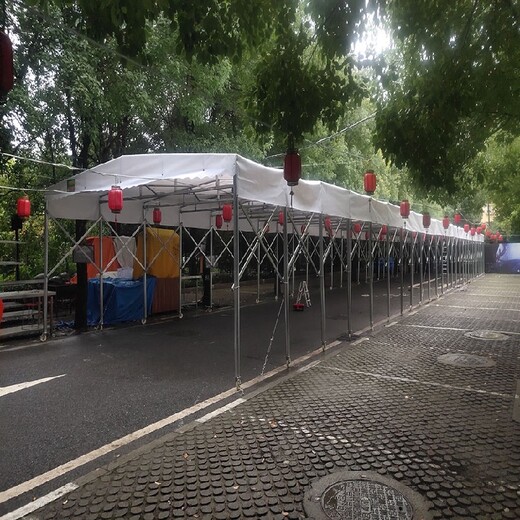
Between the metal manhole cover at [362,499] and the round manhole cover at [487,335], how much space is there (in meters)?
6.91

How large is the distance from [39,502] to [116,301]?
7851 mm

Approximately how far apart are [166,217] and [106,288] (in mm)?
2616

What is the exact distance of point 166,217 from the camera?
12.1 meters

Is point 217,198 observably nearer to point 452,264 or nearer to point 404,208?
point 404,208

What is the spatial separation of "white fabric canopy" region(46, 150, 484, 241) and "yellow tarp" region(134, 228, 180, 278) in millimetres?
514

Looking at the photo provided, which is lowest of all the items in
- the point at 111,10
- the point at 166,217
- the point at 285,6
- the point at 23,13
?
the point at 166,217

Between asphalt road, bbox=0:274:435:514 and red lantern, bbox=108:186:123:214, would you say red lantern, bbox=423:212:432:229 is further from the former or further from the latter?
red lantern, bbox=108:186:123:214

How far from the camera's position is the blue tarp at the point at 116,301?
10766 mm

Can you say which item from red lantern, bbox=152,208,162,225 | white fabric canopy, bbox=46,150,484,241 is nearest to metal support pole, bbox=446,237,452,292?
white fabric canopy, bbox=46,150,484,241

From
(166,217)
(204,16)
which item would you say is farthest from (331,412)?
(166,217)

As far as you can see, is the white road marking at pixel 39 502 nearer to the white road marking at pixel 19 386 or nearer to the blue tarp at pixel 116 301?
the white road marking at pixel 19 386

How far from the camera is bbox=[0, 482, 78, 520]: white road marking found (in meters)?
3.18

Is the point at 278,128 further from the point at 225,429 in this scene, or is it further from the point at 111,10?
the point at 225,429

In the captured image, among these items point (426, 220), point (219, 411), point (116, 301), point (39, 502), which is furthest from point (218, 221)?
point (39, 502)
